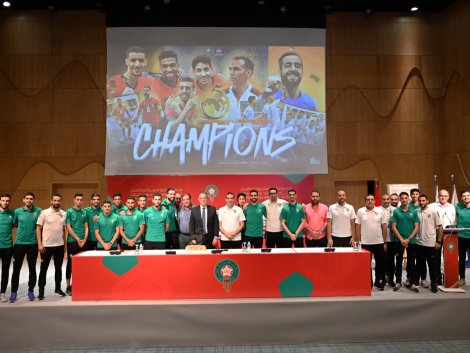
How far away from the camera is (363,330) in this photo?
435cm

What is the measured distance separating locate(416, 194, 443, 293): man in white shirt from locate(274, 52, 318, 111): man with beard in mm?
4501

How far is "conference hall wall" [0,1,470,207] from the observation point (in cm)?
955

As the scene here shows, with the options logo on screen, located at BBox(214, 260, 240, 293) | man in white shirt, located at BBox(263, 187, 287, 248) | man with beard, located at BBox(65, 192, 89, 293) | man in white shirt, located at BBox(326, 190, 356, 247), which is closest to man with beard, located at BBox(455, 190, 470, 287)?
man in white shirt, located at BBox(326, 190, 356, 247)

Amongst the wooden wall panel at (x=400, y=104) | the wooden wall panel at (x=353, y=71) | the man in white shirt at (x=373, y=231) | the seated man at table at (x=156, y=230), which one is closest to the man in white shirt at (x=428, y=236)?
the man in white shirt at (x=373, y=231)

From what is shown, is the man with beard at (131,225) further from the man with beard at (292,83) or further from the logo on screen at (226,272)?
the man with beard at (292,83)

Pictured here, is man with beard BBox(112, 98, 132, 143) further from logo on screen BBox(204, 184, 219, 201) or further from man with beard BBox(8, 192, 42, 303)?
man with beard BBox(8, 192, 42, 303)

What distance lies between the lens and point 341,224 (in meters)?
5.79

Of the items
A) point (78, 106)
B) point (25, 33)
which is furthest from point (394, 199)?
point (25, 33)

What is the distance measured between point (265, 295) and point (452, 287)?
7.62ft

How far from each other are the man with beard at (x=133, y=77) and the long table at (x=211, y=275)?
557 centimetres

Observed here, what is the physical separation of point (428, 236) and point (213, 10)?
6.94 metres

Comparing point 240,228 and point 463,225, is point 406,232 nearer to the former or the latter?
point 463,225

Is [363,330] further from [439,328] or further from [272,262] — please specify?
[272,262]

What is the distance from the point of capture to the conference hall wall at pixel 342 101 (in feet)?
31.3
